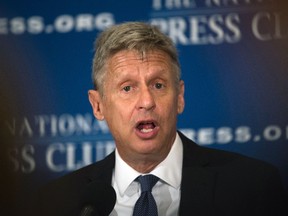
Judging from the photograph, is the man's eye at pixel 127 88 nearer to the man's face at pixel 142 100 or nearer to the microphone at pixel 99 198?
the man's face at pixel 142 100

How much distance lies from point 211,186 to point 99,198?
1.51ft

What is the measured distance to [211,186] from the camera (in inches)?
72.4

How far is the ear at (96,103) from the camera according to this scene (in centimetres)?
194

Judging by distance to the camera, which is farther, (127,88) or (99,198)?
(127,88)

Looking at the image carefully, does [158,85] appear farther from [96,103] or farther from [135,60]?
[96,103]

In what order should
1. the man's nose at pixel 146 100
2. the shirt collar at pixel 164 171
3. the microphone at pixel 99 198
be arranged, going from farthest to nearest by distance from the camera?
1. the shirt collar at pixel 164 171
2. the man's nose at pixel 146 100
3. the microphone at pixel 99 198

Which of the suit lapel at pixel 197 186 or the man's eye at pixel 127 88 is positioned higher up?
the man's eye at pixel 127 88

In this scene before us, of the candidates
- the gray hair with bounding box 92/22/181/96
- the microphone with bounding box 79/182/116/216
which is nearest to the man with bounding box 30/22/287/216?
the gray hair with bounding box 92/22/181/96

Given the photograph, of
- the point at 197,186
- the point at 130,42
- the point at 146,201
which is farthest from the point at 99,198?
the point at 130,42

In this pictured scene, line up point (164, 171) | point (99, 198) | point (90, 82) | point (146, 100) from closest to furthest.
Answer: point (99, 198) < point (146, 100) < point (164, 171) < point (90, 82)

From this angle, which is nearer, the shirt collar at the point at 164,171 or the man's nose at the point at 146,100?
the man's nose at the point at 146,100

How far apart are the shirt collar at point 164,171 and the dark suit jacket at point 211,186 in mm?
25

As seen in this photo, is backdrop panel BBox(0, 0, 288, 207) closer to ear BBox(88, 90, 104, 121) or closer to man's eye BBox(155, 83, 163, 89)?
ear BBox(88, 90, 104, 121)

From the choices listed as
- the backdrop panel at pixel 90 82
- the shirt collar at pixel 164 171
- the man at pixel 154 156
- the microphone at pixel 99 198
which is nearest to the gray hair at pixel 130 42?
the man at pixel 154 156
